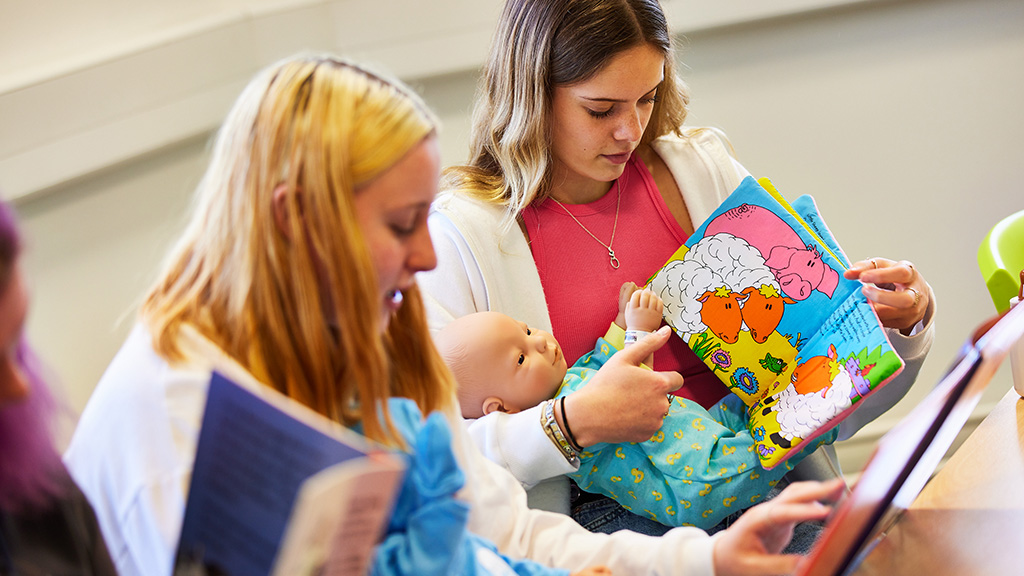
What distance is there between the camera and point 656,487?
4.31 ft

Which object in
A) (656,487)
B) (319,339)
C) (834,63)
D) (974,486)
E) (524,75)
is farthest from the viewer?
(834,63)

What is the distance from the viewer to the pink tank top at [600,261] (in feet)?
5.11

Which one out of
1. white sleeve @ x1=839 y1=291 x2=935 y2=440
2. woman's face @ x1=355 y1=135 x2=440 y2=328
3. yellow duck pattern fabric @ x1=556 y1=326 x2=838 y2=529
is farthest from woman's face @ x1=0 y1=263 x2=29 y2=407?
white sleeve @ x1=839 y1=291 x2=935 y2=440

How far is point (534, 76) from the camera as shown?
1.51 metres

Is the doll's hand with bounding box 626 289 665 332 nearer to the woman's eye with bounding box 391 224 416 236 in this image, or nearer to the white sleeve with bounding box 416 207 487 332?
the white sleeve with bounding box 416 207 487 332

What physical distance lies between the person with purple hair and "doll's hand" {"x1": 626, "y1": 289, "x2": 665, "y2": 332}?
0.92m

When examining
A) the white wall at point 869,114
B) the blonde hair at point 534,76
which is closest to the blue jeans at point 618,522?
the blonde hair at point 534,76

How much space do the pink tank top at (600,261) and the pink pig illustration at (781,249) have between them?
0.65ft

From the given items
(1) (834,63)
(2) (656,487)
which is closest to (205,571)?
(2) (656,487)

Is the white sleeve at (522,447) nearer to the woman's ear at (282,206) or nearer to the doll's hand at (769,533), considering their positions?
the doll's hand at (769,533)

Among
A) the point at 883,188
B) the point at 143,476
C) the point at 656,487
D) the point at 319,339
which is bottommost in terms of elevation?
the point at 656,487

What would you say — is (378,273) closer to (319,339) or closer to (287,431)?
(319,339)

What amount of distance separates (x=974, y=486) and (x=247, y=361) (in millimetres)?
888

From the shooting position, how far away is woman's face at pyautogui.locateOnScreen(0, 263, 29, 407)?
54 centimetres
